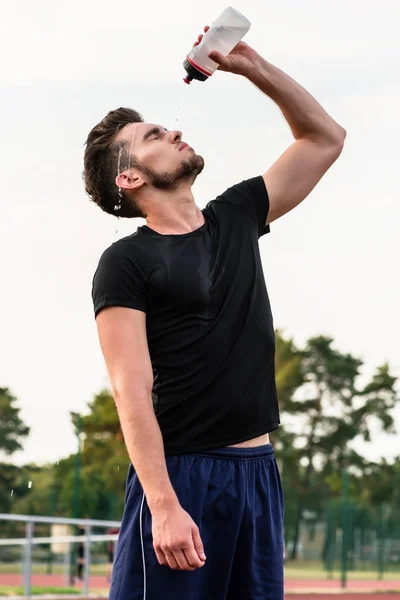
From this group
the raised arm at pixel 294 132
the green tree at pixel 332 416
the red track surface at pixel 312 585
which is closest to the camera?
the raised arm at pixel 294 132

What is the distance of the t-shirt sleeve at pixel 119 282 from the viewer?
2932mm

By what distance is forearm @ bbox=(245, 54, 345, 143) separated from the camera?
3443 mm

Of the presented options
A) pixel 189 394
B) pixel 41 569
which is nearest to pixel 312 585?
pixel 41 569

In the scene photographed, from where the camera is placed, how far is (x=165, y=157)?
3.20m

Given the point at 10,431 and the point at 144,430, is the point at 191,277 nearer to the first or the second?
the point at 144,430

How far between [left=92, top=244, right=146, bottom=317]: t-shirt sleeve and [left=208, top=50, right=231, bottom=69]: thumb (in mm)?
703

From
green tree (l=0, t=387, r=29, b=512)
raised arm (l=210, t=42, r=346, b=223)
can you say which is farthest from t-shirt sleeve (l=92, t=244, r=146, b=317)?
green tree (l=0, t=387, r=29, b=512)

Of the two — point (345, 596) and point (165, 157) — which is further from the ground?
point (165, 157)

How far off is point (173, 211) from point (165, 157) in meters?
0.15

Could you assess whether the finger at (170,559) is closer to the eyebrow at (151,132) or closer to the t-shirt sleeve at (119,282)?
the t-shirt sleeve at (119,282)

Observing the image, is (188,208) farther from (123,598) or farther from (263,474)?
(123,598)

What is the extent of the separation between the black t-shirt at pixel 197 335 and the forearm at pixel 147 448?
0.53 ft

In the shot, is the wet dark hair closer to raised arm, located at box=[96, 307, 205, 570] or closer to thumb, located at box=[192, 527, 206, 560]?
raised arm, located at box=[96, 307, 205, 570]

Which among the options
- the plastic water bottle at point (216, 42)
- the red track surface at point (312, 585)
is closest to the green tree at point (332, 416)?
the red track surface at point (312, 585)
